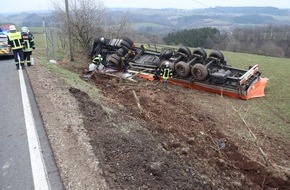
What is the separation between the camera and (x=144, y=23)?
Result: 348 ft

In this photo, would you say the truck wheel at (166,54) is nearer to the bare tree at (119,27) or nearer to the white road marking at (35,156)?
the white road marking at (35,156)

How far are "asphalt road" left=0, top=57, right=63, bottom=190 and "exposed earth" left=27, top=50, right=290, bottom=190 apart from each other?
0.51 feet

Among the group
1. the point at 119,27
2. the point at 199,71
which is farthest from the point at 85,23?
the point at 199,71

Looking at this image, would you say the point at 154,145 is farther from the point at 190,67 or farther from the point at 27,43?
the point at 27,43

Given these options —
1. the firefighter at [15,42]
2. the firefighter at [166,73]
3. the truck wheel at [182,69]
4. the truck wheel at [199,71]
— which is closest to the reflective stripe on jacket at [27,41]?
the firefighter at [15,42]

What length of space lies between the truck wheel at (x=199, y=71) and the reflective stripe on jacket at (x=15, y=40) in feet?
21.5

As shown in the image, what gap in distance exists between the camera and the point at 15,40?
1008 cm

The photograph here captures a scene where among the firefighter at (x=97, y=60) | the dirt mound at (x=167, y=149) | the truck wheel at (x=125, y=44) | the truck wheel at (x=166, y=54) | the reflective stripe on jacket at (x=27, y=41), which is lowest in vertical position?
the dirt mound at (x=167, y=149)

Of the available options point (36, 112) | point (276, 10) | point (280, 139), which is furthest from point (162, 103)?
point (276, 10)

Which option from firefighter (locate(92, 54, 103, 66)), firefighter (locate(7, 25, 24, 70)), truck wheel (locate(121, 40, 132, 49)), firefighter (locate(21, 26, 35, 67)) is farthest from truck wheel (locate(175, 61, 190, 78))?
firefighter (locate(7, 25, 24, 70))

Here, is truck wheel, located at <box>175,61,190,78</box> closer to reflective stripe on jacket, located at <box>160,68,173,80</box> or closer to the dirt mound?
reflective stripe on jacket, located at <box>160,68,173,80</box>

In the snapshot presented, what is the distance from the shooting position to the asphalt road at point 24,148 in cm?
354

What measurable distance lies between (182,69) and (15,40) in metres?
6.37

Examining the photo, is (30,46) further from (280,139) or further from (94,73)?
(280,139)
